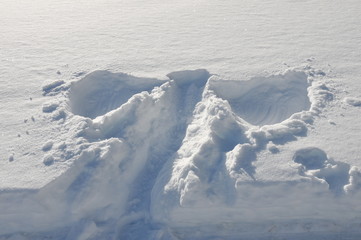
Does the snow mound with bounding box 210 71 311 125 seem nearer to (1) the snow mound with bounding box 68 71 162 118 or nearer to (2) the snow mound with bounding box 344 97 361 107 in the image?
(2) the snow mound with bounding box 344 97 361 107

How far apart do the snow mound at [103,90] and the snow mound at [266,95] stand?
71cm

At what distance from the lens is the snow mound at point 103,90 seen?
350cm

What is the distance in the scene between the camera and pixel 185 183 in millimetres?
2578

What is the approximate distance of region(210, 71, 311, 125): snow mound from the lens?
333 cm

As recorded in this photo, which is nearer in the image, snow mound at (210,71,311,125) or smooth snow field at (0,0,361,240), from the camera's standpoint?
smooth snow field at (0,0,361,240)

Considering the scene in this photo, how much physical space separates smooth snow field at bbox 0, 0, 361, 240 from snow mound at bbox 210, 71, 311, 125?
13 mm

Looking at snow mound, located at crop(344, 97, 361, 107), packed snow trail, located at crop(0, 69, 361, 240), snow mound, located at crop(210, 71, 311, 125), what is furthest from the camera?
snow mound, located at crop(210, 71, 311, 125)

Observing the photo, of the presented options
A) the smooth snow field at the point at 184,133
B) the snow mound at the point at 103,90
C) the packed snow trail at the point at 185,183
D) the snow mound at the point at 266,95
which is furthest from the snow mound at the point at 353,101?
the snow mound at the point at 103,90

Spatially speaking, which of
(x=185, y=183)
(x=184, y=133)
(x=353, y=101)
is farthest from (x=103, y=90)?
(x=353, y=101)

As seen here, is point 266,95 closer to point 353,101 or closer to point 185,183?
point 353,101

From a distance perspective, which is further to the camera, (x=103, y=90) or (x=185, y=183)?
(x=103, y=90)

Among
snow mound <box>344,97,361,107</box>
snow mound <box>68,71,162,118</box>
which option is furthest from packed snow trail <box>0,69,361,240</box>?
snow mound <box>68,71,162,118</box>

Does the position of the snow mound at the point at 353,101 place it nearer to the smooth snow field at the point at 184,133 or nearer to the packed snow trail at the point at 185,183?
the smooth snow field at the point at 184,133

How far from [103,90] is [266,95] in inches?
63.4
